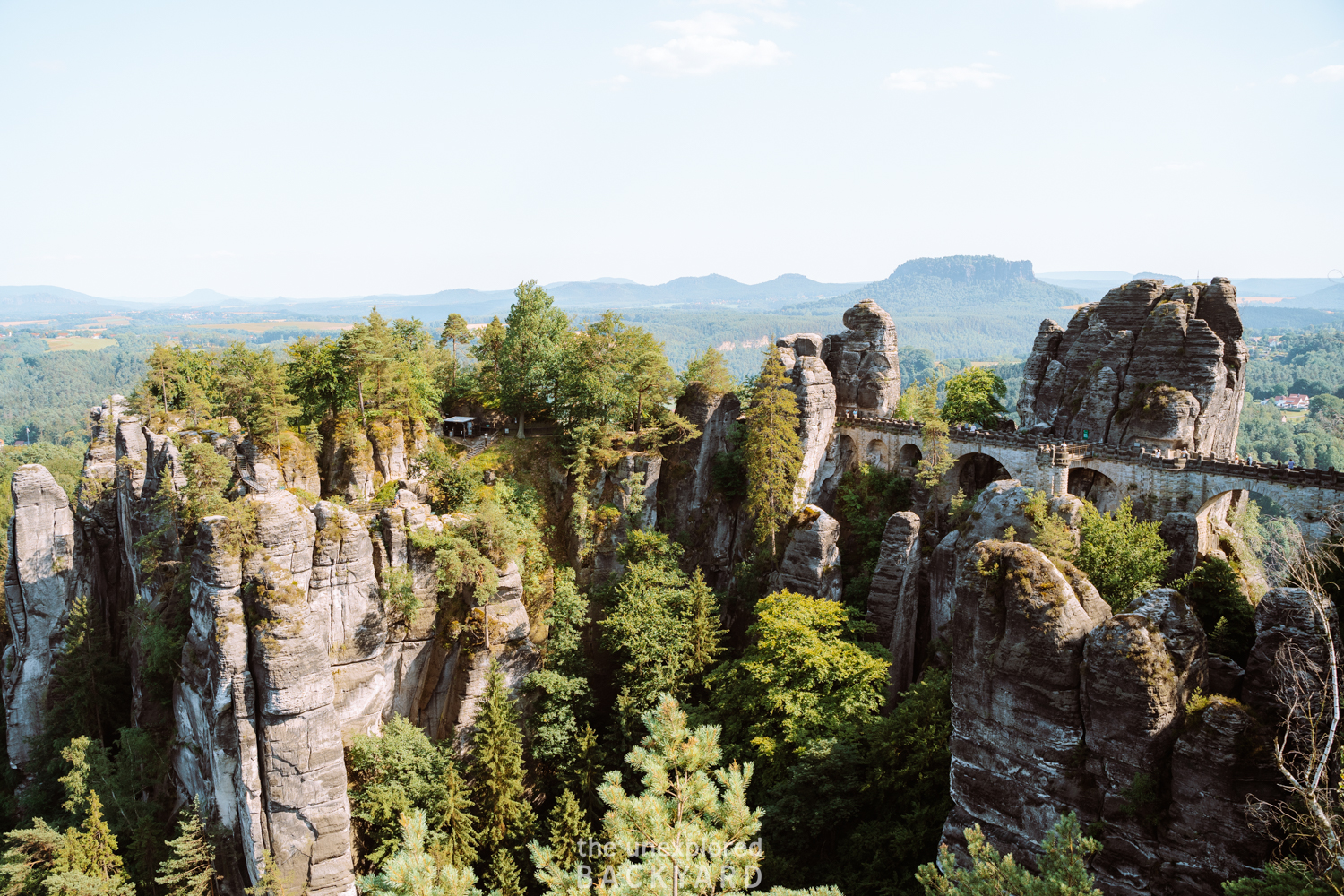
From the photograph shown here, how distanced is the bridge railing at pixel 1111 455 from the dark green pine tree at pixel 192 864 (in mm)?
34744

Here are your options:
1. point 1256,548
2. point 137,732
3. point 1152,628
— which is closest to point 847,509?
point 1256,548

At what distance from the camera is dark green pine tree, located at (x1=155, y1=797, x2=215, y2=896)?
1097 inches

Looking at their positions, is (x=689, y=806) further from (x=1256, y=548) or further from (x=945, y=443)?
(x=1256, y=548)

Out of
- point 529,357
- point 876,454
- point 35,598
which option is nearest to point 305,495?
point 529,357

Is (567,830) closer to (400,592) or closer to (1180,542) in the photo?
(400,592)

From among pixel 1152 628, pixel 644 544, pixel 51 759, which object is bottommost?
pixel 51 759

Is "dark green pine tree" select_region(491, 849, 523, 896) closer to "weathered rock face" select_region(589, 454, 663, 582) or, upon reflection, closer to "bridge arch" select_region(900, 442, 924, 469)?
"weathered rock face" select_region(589, 454, 663, 582)

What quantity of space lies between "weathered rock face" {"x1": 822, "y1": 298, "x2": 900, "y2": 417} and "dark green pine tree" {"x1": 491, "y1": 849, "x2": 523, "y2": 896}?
28759 mm

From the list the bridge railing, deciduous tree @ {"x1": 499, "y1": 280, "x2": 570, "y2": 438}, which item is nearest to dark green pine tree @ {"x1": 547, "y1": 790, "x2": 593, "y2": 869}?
deciduous tree @ {"x1": 499, "y1": 280, "x2": 570, "y2": 438}

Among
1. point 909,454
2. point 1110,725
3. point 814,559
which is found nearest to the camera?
point 1110,725

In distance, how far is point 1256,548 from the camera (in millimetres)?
36688

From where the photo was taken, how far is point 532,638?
35.6 meters

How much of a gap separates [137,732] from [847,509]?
34.4 metres

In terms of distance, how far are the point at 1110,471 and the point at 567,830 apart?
28263 mm
